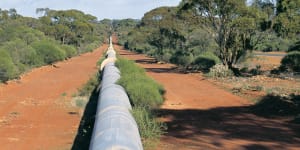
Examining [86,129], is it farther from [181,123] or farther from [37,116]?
[37,116]

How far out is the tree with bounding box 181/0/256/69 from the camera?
29.6 meters

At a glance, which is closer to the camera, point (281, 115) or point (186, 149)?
point (186, 149)

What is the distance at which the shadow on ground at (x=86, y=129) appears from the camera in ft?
37.3

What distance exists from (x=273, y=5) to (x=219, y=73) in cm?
550

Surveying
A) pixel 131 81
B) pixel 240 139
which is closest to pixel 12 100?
pixel 131 81

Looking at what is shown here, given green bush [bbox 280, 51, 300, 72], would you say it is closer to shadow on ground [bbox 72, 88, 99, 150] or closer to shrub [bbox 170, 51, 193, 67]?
shrub [bbox 170, 51, 193, 67]

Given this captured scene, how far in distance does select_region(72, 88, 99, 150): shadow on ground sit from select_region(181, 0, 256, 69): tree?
47.3 feet

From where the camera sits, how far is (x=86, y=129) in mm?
13102

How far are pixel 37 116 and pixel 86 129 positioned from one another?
339 cm

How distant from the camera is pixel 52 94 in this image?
71.2 ft

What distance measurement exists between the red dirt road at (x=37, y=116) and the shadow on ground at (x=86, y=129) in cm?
18

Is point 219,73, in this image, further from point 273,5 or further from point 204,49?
point 204,49

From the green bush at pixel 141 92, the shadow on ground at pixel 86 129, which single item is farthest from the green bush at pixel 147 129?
the green bush at pixel 141 92

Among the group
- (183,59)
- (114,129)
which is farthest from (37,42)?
(114,129)
